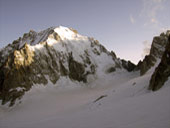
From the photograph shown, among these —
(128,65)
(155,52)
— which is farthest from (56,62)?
(155,52)

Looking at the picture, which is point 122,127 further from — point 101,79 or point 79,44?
point 79,44

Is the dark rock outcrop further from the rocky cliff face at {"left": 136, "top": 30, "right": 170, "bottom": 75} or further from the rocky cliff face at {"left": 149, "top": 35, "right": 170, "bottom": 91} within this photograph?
the rocky cliff face at {"left": 149, "top": 35, "right": 170, "bottom": 91}

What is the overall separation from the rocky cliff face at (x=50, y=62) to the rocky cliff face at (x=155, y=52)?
14.4 m

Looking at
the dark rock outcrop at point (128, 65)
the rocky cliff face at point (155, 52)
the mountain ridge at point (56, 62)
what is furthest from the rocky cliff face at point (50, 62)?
the rocky cliff face at point (155, 52)

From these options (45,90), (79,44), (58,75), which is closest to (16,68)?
(45,90)

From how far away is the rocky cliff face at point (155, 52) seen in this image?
3903 centimetres

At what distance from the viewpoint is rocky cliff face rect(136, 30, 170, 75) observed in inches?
1537

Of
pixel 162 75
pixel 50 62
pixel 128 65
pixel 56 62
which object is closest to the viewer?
pixel 162 75

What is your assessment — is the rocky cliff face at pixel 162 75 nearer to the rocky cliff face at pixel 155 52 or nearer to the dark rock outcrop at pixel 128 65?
the rocky cliff face at pixel 155 52

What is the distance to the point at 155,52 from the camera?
41.4m

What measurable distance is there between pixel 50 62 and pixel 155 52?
1502 inches

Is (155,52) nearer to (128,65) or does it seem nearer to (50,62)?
(128,65)

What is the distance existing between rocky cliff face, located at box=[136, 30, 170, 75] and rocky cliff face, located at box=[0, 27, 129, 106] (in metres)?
14.4

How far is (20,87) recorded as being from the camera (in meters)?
31.6
